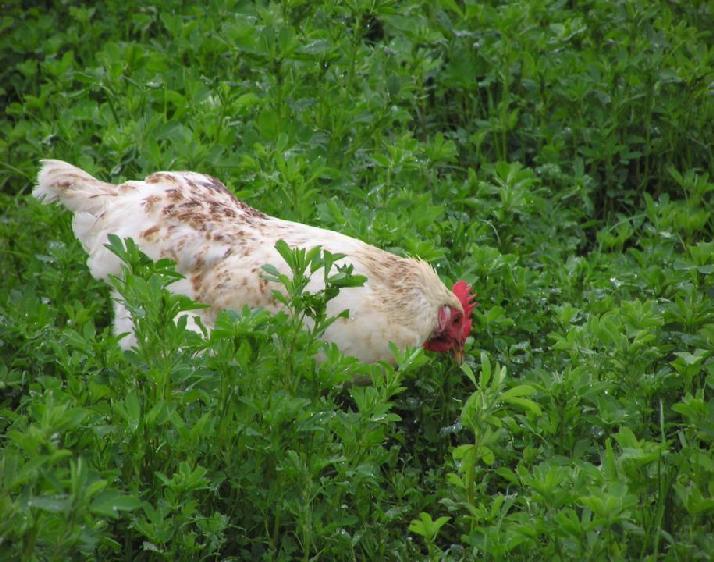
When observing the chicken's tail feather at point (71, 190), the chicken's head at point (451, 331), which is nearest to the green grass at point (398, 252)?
the chicken's head at point (451, 331)

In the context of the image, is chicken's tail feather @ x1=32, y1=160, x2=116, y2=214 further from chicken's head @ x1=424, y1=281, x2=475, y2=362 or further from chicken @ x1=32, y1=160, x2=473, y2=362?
chicken's head @ x1=424, y1=281, x2=475, y2=362

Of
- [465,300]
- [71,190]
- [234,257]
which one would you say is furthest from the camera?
[71,190]

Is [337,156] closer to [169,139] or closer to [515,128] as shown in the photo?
[169,139]

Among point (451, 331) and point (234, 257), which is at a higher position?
point (234, 257)

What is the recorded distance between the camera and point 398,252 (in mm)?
4723

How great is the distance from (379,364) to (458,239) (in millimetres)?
1486

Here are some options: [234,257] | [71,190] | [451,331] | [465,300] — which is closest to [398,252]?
[465,300]

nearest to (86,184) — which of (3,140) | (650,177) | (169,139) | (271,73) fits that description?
(169,139)

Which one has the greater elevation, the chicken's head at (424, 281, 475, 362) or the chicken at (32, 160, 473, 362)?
the chicken at (32, 160, 473, 362)

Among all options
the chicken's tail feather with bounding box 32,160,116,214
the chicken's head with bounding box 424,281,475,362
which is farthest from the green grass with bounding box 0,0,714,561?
the chicken's tail feather with bounding box 32,160,116,214

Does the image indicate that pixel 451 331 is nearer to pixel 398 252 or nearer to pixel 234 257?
pixel 398 252

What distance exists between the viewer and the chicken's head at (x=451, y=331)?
433cm

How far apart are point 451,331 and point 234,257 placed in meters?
0.95

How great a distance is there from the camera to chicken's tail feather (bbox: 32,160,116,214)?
15.3ft
